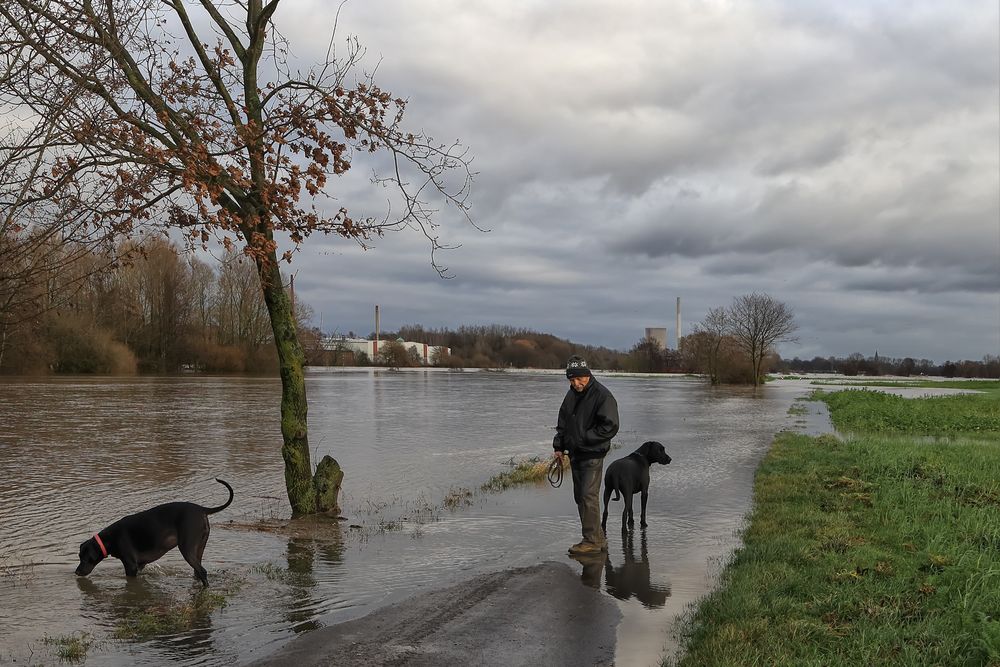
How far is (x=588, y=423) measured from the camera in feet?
27.9

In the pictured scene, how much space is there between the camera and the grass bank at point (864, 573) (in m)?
5.29

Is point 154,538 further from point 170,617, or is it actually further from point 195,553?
point 170,617

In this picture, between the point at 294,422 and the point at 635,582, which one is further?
the point at 294,422

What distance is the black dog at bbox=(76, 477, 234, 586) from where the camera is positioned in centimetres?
743

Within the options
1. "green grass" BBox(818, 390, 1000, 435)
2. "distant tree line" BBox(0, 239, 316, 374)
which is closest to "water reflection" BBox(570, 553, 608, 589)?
"green grass" BBox(818, 390, 1000, 435)

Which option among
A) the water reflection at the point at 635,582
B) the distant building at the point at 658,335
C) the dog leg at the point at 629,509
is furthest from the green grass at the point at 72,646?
the distant building at the point at 658,335

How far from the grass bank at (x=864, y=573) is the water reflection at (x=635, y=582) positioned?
60cm

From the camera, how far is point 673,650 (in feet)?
18.7

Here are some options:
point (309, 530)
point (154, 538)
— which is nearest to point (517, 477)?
point (309, 530)

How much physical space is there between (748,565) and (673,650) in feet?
7.72

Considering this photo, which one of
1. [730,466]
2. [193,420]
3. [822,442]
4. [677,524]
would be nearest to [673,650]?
[677,524]

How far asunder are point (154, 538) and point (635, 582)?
490cm

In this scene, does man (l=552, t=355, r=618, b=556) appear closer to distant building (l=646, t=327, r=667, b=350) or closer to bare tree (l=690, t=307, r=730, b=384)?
bare tree (l=690, t=307, r=730, b=384)

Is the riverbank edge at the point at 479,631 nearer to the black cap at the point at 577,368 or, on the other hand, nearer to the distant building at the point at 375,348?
the black cap at the point at 577,368
